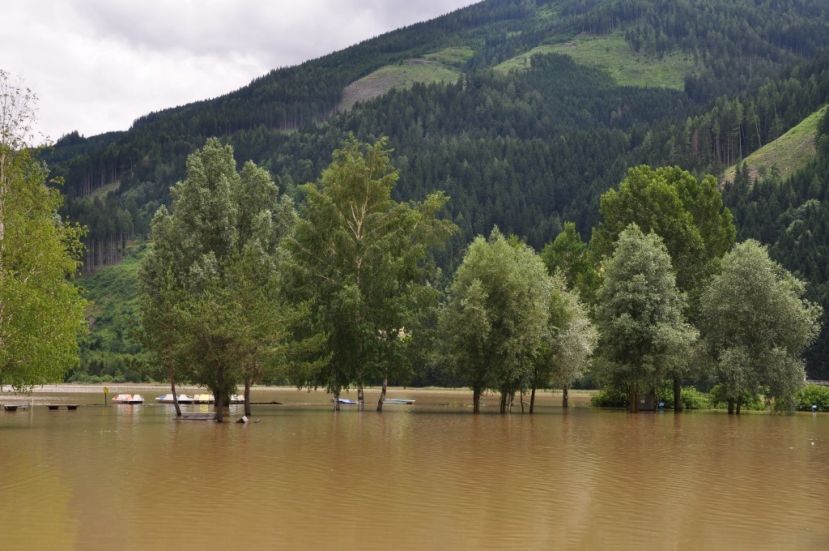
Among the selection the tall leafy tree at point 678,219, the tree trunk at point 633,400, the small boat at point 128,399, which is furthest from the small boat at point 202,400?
the tree trunk at point 633,400

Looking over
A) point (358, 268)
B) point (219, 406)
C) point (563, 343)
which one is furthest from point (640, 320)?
point (219, 406)

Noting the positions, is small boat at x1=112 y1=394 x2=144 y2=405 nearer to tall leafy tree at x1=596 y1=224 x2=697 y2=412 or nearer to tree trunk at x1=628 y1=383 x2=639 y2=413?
tall leafy tree at x1=596 y1=224 x2=697 y2=412

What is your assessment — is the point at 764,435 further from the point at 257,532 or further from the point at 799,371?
the point at 257,532

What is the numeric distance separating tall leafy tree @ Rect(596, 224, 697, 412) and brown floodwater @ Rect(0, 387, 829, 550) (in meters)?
23.6

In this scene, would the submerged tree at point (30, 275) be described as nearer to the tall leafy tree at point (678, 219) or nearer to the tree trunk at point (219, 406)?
the tree trunk at point (219, 406)

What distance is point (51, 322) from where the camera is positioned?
5478 cm

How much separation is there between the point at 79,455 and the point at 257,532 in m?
22.8

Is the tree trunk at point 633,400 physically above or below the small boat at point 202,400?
above

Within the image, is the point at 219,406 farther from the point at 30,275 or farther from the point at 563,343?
the point at 563,343

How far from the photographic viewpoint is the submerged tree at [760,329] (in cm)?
8206

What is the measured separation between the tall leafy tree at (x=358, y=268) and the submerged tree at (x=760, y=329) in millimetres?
26466

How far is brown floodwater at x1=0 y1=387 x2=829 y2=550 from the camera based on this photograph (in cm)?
2238

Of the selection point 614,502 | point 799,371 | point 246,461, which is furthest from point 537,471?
point 799,371

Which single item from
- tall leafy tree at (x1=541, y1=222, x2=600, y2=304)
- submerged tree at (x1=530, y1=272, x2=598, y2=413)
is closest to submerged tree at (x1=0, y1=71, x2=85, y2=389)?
submerged tree at (x1=530, y1=272, x2=598, y2=413)
